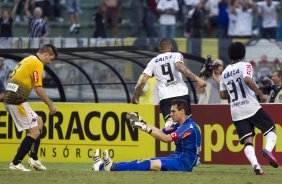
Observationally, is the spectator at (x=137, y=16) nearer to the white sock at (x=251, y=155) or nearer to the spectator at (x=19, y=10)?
the spectator at (x=19, y=10)

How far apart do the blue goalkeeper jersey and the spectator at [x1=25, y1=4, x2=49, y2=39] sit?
1169 cm

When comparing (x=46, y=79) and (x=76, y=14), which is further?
(x=76, y=14)

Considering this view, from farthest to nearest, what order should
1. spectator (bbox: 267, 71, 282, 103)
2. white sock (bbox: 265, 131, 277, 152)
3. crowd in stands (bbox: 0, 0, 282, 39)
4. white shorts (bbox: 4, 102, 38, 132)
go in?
crowd in stands (bbox: 0, 0, 282, 39), spectator (bbox: 267, 71, 282, 103), white shorts (bbox: 4, 102, 38, 132), white sock (bbox: 265, 131, 277, 152)

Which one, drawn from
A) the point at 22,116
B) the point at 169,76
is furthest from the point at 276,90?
the point at 22,116

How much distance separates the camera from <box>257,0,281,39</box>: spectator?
94.0ft

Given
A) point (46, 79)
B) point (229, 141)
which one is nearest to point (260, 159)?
point (229, 141)

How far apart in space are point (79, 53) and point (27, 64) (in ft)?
19.3

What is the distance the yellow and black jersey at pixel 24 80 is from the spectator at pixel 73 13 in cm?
1260

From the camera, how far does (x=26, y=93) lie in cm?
1728

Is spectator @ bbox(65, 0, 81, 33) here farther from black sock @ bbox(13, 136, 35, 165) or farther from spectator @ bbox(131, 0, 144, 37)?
black sock @ bbox(13, 136, 35, 165)

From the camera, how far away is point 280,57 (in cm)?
2508

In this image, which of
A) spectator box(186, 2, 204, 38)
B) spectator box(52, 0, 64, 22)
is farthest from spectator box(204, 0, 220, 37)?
spectator box(52, 0, 64, 22)

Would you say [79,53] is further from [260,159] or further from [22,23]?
[22,23]

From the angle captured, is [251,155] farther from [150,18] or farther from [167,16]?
[150,18]
